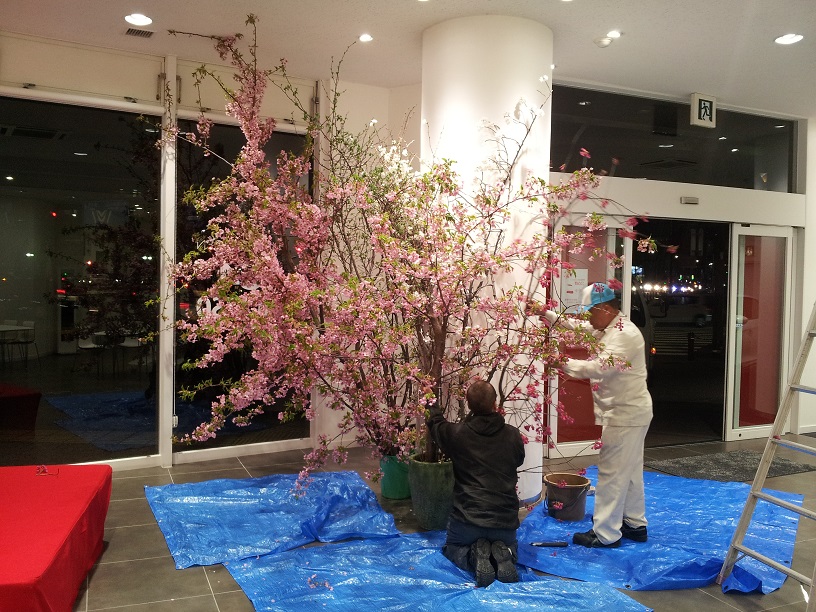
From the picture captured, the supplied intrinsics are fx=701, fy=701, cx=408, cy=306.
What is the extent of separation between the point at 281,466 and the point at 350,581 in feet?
7.86

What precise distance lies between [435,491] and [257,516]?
1138 millimetres

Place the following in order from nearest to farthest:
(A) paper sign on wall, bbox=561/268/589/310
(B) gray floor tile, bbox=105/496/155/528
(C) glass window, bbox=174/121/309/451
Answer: (B) gray floor tile, bbox=105/496/155/528 < (C) glass window, bbox=174/121/309/451 < (A) paper sign on wall, bbox=561/268/589/310

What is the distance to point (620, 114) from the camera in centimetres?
654

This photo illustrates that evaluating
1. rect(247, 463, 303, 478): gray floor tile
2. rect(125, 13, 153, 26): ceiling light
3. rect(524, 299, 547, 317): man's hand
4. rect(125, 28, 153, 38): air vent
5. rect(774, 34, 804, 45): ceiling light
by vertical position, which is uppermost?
rect(125, 28, 153, 38): air vent

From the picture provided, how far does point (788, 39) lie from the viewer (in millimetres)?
5090

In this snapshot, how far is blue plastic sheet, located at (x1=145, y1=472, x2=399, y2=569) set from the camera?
12.9 ft

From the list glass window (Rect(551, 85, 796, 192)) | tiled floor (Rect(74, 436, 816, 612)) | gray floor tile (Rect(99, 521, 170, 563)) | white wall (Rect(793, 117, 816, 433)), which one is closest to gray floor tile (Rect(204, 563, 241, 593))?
tiled floor (Rect(74, 436, 816, 612))

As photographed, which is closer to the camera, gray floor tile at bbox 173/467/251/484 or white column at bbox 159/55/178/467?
gray floor tile at bbox 173/467/251/484

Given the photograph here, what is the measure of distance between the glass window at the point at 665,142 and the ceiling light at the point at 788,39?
1.40 m

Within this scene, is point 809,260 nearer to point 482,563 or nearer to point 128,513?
point 482,563

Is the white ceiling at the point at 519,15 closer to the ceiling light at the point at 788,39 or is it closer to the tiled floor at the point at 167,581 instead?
the ceiling light at the point at 788,39

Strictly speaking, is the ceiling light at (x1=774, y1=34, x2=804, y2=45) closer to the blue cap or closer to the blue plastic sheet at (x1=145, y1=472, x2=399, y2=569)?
the blue cap

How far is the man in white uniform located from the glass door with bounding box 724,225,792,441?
3.43 m

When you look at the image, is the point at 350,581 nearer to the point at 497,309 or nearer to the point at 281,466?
the point at 497,309
